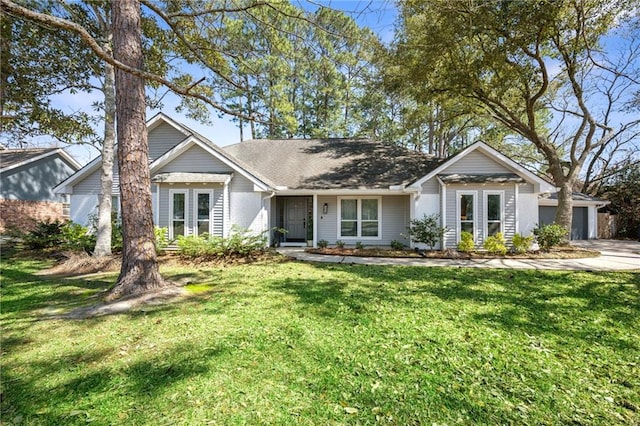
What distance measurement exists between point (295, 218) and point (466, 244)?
794 centimetres

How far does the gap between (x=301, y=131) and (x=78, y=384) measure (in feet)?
84.9

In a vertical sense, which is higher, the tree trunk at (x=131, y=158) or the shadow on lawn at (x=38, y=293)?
the tree trunk at (x=131, y=158)

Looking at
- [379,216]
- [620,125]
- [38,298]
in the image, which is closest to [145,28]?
[38,298]

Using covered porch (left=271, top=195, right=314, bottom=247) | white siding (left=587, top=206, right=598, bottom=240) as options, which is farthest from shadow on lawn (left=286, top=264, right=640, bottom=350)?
white siding (left=587, top=206, right=598, bottom=240)

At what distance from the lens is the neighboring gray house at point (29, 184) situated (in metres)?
18.6

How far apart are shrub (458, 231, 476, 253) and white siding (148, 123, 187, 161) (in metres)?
13.0

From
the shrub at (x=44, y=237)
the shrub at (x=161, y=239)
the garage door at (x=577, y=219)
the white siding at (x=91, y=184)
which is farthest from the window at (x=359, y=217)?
the garage door at (x=577, y=219)

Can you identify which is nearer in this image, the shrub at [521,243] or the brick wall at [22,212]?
the shrub at [521,243]

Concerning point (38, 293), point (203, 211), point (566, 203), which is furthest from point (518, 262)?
point (38, 293)

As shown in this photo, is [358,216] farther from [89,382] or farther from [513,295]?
[89,382]

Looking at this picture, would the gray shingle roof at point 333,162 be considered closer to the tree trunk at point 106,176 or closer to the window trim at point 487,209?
the window trim at point 487,209

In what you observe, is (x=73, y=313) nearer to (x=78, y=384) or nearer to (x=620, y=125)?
(x=78, y=384)

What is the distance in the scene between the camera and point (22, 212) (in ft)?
63.2

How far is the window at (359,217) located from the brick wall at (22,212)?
719 inches
